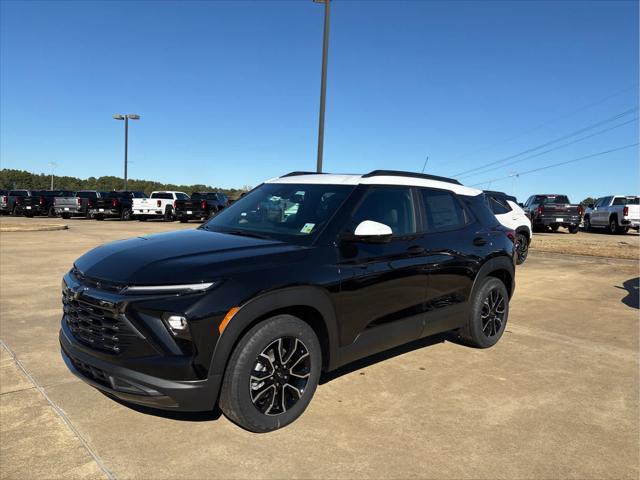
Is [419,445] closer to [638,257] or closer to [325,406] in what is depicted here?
[325,406]

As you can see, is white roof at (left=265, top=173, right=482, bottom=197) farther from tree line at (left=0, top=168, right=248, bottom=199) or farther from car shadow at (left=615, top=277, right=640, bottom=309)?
tree line at (left=0, top=168, right=248, bottom=199)

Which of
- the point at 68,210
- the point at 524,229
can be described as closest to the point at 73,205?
the point at 68,210

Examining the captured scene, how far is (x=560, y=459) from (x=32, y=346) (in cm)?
465

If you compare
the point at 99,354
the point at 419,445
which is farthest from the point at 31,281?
the point at 419,445

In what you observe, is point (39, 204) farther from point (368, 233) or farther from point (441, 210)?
point (368, 233)

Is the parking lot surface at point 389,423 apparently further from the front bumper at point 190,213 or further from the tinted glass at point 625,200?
the front bumper at point 190,213

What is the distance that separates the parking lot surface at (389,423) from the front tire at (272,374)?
0.49 ft

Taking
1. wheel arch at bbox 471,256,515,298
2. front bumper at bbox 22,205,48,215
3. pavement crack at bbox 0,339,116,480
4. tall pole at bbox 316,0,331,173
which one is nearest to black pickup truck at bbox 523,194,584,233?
tall pole at bbox 316,0,331,173

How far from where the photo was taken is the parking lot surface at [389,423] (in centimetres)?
285

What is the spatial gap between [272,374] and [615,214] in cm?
2625

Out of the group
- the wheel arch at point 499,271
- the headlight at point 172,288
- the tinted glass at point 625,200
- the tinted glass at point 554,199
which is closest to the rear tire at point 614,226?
the tinted glass at point 625,200

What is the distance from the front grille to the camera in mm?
2865

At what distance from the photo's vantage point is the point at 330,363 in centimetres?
352

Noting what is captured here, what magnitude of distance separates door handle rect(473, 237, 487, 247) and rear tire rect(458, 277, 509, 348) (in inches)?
15.0
